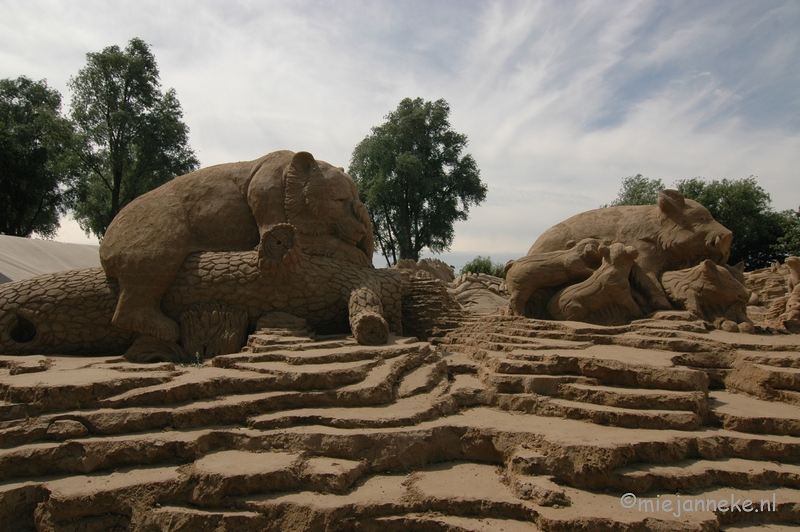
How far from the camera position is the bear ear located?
641cm

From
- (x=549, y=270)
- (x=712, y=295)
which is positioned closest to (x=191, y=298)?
(x=549, y=270)

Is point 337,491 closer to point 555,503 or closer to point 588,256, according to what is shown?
point 555,503

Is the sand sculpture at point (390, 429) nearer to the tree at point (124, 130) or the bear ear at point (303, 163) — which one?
the bear ear at point (303, 163)

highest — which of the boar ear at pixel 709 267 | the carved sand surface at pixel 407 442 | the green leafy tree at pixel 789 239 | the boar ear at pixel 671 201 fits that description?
the green leafy tree at pixel 789 239

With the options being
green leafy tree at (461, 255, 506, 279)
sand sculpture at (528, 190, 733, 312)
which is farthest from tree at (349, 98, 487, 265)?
sand sculpture at (528, 190, 733, 312)

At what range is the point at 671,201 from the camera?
21.7 feet

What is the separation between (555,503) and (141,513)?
2394mm

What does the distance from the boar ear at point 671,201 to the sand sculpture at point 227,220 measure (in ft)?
12.4

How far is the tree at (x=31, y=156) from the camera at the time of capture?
52.4ft

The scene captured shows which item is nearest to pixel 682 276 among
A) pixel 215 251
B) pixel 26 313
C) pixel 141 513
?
pixel 215 251

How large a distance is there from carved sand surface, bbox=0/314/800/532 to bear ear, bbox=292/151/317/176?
8.38 feet

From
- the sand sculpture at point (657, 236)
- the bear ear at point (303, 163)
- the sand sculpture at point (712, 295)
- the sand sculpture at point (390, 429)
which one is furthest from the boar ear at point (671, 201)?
the bear ear at point (303, 163)

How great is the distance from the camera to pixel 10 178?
16062 mm

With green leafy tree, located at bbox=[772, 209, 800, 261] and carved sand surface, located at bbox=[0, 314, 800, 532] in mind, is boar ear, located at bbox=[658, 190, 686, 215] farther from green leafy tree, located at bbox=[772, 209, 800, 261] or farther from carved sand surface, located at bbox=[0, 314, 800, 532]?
green leafy tree, located at bbox=[772, 209, 800, 261]
